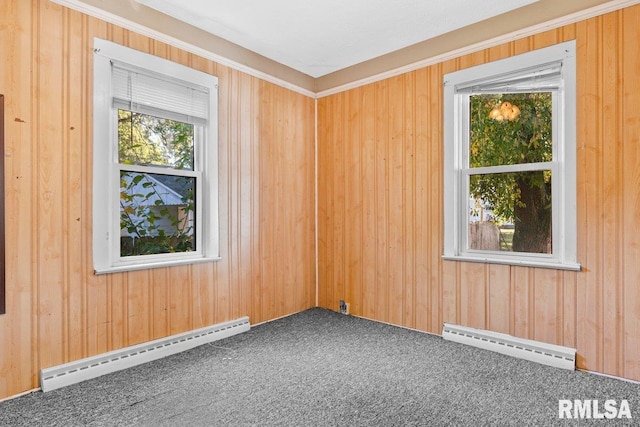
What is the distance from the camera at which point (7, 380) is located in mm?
2059

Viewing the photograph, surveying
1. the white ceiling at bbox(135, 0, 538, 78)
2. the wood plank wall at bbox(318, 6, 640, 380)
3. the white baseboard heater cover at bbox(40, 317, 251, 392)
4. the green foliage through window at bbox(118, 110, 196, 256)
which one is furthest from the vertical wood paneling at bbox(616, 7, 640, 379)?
the green foliage through window at bbox(118, 110, 196, 256)

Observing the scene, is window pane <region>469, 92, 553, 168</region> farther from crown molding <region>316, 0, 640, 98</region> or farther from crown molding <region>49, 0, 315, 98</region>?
crown molding <region>49, 0, 315, 98</region>

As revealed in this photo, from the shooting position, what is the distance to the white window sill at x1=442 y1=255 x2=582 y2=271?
2.46 m

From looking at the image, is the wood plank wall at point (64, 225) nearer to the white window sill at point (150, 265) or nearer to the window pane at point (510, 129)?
the white window sill at point (150, 265)

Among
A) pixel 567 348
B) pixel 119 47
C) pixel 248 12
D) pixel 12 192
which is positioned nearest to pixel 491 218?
pixel 567 348

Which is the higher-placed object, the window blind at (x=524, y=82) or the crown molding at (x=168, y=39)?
the crown molding at (x=168, y=39)

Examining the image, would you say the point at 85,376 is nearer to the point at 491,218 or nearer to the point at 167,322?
the point at 167,322

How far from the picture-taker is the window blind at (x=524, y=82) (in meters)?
2.57

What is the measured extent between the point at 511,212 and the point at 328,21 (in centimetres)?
209

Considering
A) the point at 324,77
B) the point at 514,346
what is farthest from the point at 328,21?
the point at 514,346

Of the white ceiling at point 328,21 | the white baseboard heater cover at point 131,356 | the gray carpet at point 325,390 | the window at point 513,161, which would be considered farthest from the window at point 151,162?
the window at point 513,161

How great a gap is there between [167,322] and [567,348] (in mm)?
2891

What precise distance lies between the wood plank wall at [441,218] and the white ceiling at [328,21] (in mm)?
313

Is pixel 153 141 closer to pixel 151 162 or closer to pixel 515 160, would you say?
pixel 151 162
